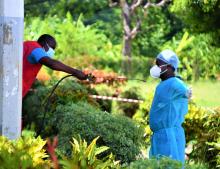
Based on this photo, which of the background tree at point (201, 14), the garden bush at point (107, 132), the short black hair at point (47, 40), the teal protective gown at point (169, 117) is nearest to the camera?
the garden bush at point (107, 132)

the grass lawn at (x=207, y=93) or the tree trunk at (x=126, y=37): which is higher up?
the tree trunk at (x=126, y=37)

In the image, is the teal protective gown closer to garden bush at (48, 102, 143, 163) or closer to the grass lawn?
garden bush at (48, 102, 143, 163)

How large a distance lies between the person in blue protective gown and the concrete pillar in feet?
5.45

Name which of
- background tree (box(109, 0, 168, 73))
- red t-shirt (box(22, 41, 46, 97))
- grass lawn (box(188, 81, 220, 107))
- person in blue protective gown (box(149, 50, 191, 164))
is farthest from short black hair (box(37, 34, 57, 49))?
background tree (box(109, 0, 168, 73))

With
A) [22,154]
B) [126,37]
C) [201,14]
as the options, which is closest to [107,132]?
[22,154]

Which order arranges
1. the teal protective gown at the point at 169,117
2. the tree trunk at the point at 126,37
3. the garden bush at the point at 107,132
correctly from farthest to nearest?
the tree trunk at the point at 126,37
the teal protective gown at the point at 169,117
the garden bush at the point at 107,132

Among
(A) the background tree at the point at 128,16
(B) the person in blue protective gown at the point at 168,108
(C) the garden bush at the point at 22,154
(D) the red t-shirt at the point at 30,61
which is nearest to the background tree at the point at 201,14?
(B) the person in blue protective gown at the point at 168,108

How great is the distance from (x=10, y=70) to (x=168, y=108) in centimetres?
185

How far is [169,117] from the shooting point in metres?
8.09

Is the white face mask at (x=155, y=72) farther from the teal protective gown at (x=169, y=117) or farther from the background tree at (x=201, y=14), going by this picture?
the background tree at (x=201, y=14)

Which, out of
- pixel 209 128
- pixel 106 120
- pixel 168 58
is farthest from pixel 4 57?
pixel 209 128

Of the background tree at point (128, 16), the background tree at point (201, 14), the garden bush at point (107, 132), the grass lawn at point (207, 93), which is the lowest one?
the grass lawn at point (207, 93)

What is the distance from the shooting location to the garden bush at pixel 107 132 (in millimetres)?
7660

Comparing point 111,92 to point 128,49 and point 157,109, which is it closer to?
point 157,109
